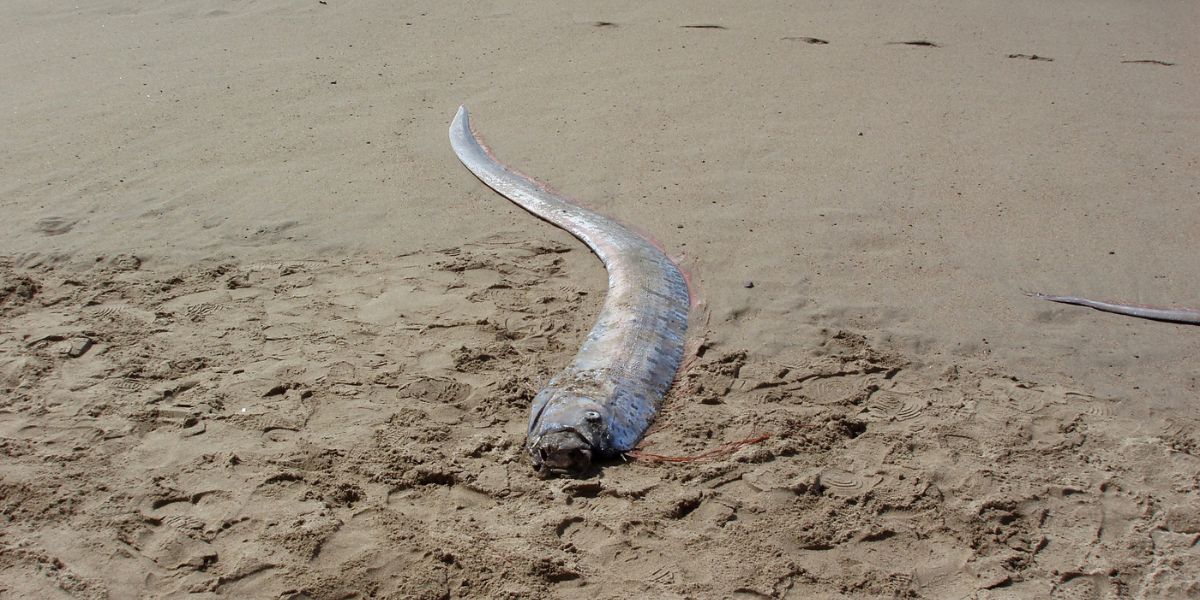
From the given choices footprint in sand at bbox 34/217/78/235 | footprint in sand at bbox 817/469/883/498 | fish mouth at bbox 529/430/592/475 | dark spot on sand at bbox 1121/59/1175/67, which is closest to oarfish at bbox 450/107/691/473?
fish mouth at bbox 529/430/592/475

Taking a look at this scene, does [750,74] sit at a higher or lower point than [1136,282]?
higher

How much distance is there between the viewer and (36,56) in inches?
278

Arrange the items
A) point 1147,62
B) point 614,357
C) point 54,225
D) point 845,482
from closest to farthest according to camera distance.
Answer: point 845,482
point 614,357
point 54,225
point 1147,62

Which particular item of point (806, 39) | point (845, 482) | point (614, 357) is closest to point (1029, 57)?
point (806, 39)

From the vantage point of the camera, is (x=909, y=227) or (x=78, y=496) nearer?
(x=78, y=496)

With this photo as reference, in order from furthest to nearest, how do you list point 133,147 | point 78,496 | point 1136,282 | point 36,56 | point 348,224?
point 36,56, point 133,147, point 348,224, point 1136,282, point 78,496

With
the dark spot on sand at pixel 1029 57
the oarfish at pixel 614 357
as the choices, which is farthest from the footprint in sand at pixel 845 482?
the dark spot on sand at pixel 1029 57

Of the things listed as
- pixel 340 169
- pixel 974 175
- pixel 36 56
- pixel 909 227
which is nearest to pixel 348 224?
pixel 340 169

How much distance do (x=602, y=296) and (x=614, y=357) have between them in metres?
0.62

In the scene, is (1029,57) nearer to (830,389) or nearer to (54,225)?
(830,389)

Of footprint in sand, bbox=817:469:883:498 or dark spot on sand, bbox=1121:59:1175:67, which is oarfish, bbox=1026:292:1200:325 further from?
dark spot on sand, bbox=1121:59:1175:67

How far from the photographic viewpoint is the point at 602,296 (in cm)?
384

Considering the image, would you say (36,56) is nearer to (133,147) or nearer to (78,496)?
(133,147)

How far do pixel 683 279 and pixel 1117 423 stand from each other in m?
1.72
